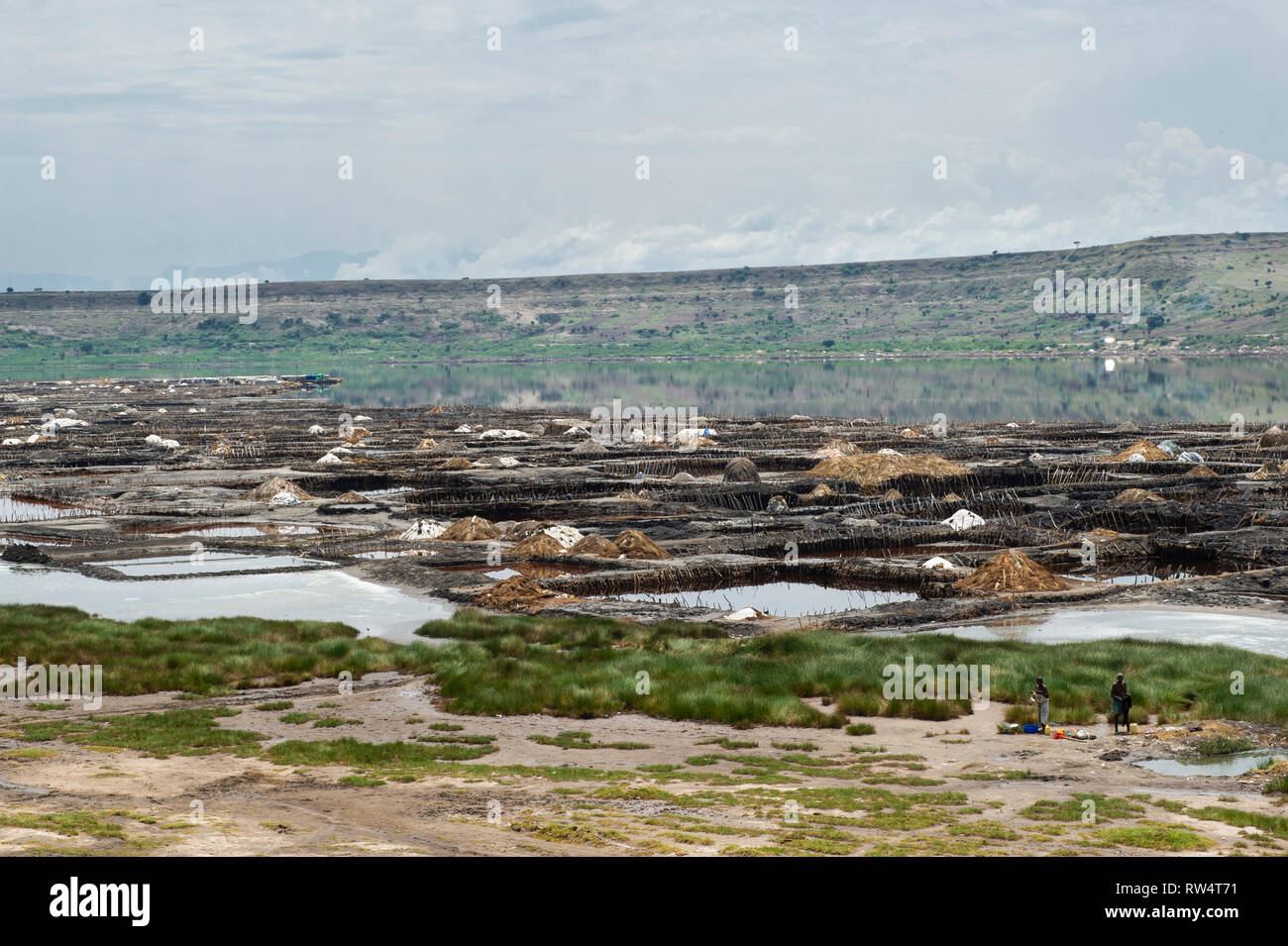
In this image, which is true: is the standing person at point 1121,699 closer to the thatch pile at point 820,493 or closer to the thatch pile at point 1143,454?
the thatch pile at point 820,493

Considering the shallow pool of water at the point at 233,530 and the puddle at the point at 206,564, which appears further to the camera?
the shallow pool of water at the point at 233,530

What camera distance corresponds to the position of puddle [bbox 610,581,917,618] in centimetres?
4644

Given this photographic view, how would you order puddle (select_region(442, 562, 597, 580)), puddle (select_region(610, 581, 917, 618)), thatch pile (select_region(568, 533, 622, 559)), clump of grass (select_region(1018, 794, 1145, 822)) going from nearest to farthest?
1. clump of grass (select_region(1018, 794, 1145, 822))
2. puddle (select_region(610, 581, 917, 618))
3. puddle (select_region(442, 562, 597, 580))
4. thatch pile (select_region(568, 533, 622, 559))

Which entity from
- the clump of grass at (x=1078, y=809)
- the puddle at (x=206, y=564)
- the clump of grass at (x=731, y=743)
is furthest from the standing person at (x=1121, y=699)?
the puddle at (x=206, y=564)

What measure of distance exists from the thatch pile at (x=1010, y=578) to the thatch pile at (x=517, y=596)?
14772 millimetres

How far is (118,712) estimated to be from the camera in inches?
1190

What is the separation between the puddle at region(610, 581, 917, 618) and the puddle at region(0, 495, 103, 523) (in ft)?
123

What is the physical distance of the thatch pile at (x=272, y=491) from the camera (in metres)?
73.8

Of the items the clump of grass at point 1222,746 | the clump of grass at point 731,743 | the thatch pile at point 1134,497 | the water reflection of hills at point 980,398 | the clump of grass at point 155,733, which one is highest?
the water reflection of hills at point 980,398

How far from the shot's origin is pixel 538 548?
5544 centimetres

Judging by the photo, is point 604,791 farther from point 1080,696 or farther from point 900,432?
point 900,432

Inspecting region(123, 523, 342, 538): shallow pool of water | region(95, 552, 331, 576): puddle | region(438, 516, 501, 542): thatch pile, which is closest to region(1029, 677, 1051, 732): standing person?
→ region(95, 552, 331, 576): puddle

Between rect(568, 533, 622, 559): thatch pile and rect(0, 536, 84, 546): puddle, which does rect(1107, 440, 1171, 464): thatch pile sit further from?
rect(0, 536, 84, 546): puddle

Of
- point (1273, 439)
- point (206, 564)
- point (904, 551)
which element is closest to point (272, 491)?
point (206, 564)
